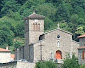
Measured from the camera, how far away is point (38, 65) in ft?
266

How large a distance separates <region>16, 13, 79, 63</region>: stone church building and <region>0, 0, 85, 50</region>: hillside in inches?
1450

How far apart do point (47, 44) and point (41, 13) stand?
7637cm

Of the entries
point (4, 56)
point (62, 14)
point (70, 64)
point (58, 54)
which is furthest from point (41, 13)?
point (70, 64)

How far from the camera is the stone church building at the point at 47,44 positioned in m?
92.2

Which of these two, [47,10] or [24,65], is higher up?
[47,10]

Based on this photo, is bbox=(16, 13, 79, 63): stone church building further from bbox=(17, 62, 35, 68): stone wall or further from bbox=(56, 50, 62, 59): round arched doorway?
bbox=(17, 62, 35, 68): stone wall

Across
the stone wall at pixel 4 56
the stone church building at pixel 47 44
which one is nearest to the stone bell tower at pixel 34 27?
the stone church building at pixel 47 44

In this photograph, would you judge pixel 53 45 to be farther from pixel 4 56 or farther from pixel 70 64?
pixel 70 64

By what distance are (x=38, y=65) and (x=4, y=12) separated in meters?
106

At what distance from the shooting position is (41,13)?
169000 mm

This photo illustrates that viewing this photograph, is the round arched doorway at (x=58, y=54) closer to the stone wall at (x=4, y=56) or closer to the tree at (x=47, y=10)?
the stone wall at (x=4, y=56)

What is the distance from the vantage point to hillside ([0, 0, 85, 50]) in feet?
Result: 484

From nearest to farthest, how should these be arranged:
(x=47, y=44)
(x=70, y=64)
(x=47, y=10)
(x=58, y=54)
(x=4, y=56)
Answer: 1. (x=70, y=64)
2. (x=47, y=44)
3. (x=58, y=54)
4. (x=4, y=56)
5. (x=47, y=10)

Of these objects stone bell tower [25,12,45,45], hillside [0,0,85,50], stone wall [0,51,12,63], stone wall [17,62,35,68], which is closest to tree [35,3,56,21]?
hillside [0,0,85,50]
